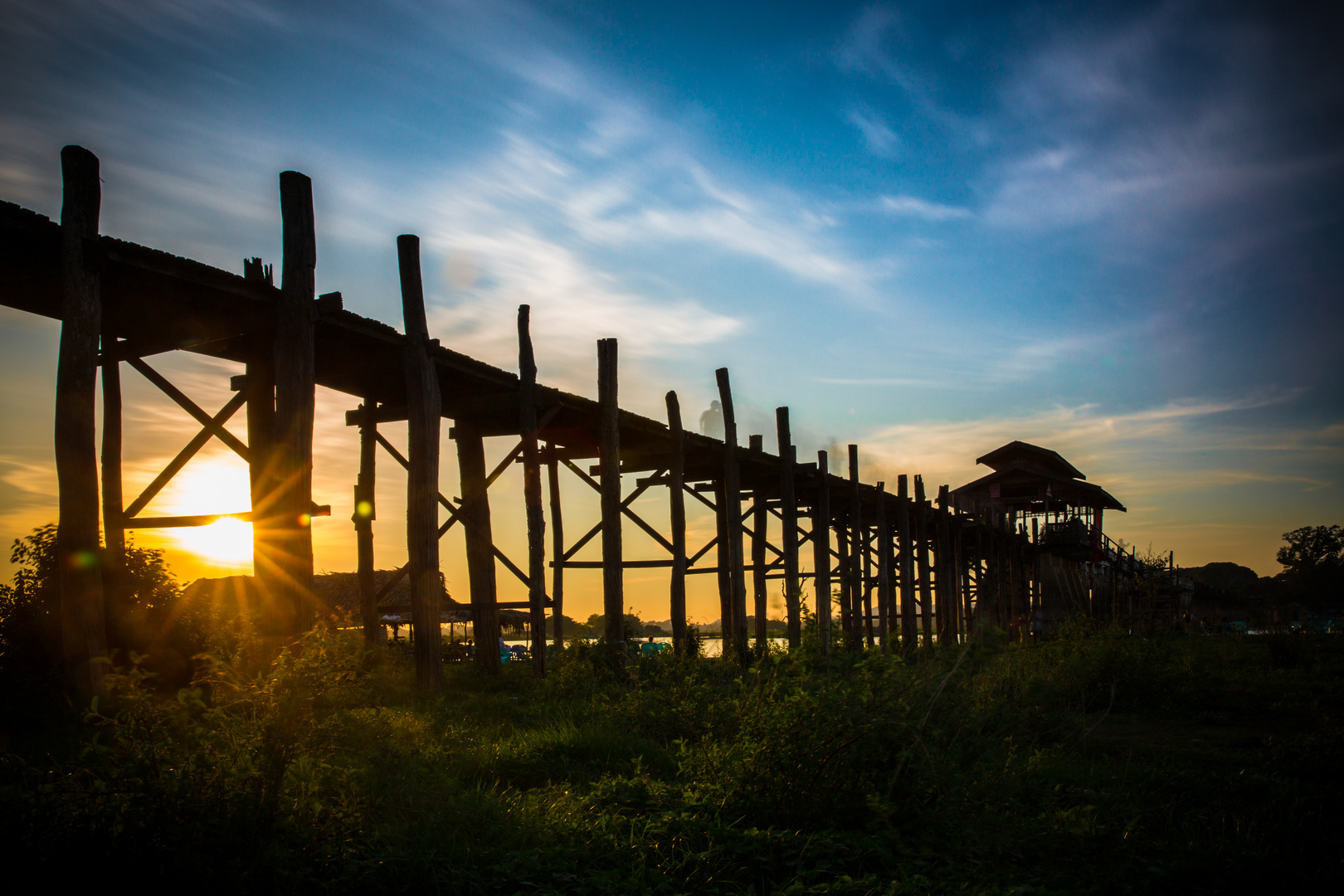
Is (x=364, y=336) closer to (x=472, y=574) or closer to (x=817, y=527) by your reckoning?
(x=472, y=574)

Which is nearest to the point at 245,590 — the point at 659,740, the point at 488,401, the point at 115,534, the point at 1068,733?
the point at 115,534

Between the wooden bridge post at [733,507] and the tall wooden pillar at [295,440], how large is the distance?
308 inches

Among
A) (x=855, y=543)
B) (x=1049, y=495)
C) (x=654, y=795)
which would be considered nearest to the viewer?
(x=654, y=795)

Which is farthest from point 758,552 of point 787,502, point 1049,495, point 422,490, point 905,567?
point 1049,495

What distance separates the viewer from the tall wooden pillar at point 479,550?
38.0 feet

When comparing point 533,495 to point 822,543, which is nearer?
point 533,495

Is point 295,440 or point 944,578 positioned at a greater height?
point 295,440

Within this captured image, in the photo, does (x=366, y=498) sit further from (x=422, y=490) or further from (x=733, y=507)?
(x=733, y=507)

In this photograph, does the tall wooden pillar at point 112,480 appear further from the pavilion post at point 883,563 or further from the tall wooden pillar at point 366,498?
the pavilion post at point 883,563

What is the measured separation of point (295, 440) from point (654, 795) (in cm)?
465

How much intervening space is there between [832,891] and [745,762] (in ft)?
3.94

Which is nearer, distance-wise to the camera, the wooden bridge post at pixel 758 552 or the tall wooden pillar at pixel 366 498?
the tall wooden pillar at pixel 366 498

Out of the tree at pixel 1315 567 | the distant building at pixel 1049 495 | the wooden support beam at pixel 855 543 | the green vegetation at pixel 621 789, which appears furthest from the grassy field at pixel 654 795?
the tree at pixel 1315 567

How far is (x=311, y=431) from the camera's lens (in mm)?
8047
